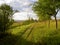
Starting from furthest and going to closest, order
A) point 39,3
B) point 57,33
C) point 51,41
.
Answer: point 39,3, point 57,33, point 51,41

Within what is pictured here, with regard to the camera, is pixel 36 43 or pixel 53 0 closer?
pixel 36 43

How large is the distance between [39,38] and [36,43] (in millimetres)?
4301

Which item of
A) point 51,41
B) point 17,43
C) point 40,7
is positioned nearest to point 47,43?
point 51,41

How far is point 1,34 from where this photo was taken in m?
41.2

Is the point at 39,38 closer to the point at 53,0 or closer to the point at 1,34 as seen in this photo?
the point at 1,34

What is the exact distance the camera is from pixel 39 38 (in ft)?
130

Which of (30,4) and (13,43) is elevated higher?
(30,4)

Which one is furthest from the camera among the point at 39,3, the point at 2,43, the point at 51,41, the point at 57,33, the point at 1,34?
the point at 39,3

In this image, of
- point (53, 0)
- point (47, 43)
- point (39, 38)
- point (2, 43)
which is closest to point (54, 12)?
point (53, 0)

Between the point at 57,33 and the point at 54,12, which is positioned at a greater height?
the point at 54,12

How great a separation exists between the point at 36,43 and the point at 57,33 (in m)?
10.4

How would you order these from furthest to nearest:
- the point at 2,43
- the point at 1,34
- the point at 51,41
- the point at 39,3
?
the point at 39,3 < the point at 1,34 < the point at 51,41 < the point at 2,43

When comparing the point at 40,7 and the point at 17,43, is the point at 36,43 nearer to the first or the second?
the point at 17,43

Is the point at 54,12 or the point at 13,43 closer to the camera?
the point at 13,43
